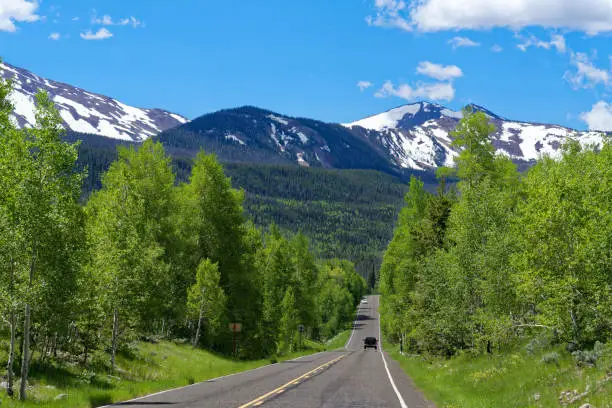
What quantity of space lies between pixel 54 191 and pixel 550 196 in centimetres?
1677

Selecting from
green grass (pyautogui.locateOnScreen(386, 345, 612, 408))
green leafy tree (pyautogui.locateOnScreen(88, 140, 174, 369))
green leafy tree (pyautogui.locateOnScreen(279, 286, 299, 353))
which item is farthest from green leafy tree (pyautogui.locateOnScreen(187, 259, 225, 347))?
green leafy tree (pyautogui.locateOnScreen(279, 286, 299, 353))

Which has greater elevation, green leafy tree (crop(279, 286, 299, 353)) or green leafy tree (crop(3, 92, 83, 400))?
green leafy tree (crop(3, 92, 83, 400))

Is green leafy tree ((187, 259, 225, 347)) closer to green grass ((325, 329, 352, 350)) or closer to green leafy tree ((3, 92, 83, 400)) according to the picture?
green leafy tree ((3, 92, 83, 400))

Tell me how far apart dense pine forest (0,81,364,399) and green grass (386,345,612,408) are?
14.1 metres

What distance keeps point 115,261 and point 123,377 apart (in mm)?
6143

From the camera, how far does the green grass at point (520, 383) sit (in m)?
15.4

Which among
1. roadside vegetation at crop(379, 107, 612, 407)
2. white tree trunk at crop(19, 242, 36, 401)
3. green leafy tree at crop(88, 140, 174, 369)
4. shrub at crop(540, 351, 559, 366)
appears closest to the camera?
white tree trunk at crop(19, 242, 36, 401)

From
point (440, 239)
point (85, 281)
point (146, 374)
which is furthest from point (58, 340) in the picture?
point (440, 239)

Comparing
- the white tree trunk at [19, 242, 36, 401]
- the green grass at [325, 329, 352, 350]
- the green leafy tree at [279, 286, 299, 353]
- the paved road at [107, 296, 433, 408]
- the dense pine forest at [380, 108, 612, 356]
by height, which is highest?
the dense pine forest at [380, 108, 612, 356]

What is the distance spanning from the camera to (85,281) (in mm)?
24172

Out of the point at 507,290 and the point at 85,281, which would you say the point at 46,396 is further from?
the point at 507,290

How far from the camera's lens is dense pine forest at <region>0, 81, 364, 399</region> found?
19.6 m

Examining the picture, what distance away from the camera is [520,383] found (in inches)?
756

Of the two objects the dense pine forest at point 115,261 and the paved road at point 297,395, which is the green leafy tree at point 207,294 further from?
the paved road at point 297,395
